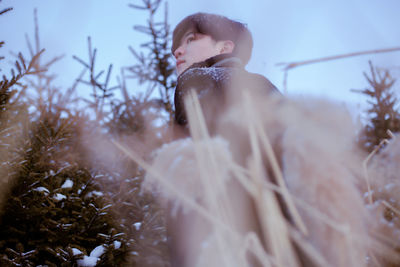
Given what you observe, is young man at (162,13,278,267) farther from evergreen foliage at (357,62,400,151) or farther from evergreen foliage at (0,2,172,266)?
evergreen foliage at (357,62,400,151)

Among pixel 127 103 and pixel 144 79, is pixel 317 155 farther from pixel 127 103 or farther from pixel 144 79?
pixel 144 79

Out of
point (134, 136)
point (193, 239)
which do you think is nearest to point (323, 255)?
point (193, 239)

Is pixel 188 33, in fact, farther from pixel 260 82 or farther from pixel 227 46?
pixel 260 82

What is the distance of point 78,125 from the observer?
11.7 feet

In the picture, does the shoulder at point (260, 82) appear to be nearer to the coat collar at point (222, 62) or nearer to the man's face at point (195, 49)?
the coat collar at point (222, 62)

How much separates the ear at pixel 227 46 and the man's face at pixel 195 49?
0.7 inches

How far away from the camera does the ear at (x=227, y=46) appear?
6.29ft

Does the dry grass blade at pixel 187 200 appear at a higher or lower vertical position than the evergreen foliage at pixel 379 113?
lower

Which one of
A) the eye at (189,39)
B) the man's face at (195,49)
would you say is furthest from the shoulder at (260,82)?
the eye at (189,39)

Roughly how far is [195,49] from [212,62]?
31 cm

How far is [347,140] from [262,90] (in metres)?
→ 0.52

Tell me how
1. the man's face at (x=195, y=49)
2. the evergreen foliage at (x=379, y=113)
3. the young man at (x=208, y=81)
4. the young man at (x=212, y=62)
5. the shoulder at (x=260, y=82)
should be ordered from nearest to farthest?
1. the young man at (x=208, y=81)
2. the young man at (x=212, y=62)
3. the shoulder at (x=260, y=82)
4. the man's face at (x=195, y=49)
5. the evergreen foliage at (x=379, y=113)

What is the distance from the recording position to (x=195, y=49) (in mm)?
1861

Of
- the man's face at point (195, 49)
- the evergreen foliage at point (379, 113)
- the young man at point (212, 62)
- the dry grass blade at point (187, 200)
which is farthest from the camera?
the evergreen foliage at point (379, 113)
